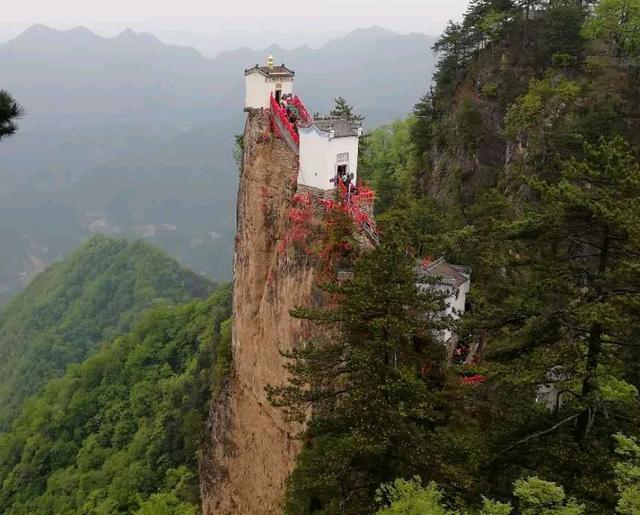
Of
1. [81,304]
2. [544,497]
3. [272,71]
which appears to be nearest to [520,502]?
[544,497]

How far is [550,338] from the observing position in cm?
1309

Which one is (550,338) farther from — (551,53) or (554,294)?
(551,53)

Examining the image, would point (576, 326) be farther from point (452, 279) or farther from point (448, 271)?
point (448, 271)

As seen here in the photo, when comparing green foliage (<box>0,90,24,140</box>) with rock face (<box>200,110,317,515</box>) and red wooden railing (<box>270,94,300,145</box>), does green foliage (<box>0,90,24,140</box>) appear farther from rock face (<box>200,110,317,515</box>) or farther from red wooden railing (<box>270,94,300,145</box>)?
red wooden railing (<box>270,94,300,145</box>)

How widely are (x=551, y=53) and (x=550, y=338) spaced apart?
30870 mm

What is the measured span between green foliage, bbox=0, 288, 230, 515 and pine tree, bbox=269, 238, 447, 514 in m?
18.8

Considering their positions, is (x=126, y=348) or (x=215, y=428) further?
(x=126, y=348)

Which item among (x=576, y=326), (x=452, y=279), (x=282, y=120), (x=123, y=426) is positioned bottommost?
(x=123, y=426)

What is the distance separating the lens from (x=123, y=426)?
4984cm

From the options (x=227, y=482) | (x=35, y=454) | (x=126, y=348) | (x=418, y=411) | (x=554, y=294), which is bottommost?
(x=35, y=454)

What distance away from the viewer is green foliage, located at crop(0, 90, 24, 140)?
11.2m

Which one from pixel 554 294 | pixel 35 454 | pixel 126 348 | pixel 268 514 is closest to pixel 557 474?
pixel 554 294

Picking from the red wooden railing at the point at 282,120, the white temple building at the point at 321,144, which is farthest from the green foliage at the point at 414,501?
the red wooden railing at the point at 282,120

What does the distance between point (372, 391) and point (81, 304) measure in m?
96.7
